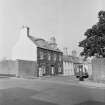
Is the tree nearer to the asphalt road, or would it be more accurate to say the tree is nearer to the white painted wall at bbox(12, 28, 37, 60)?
the asphalt road

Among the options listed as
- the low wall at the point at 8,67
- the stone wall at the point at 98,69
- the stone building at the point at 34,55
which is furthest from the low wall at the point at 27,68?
the stone wall at the point at 98,69

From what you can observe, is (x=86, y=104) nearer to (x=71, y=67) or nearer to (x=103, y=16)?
(x=103, y=16)

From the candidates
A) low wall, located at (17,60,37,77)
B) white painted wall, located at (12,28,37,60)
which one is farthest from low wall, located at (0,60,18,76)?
white painted wall, located at (12,28,37,60)

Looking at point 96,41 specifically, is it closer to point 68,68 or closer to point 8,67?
point 8,67

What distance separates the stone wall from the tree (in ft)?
3.47

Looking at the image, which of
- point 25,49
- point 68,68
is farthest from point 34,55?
point 68,68

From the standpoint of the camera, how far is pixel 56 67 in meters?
33.4

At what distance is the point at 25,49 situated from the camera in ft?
92.9

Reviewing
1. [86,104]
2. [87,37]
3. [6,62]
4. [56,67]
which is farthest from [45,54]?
[86,104]

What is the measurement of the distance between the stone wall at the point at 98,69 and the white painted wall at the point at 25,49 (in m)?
12.2

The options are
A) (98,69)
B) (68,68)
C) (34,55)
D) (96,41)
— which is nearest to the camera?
(98,69)

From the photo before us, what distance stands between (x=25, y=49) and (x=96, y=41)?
1408 centimetres

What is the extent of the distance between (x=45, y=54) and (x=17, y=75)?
8055 mm

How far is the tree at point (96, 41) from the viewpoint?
1767cm
